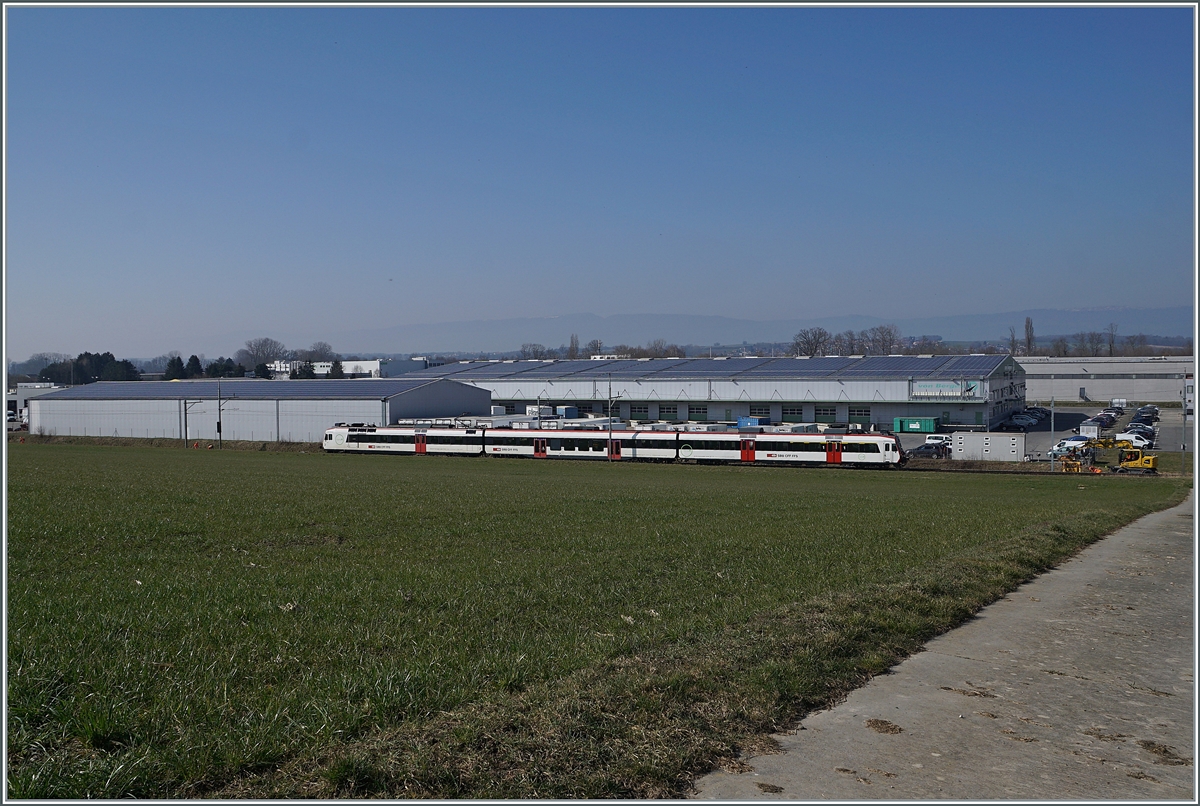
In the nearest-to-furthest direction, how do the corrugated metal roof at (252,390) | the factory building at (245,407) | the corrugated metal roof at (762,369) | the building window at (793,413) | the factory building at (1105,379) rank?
the factory building at (245,407)
the corrugated metal roof at (252,390)
the corrugated metal roof at (762,369)
the building window at (793,413)
the factory building at (1105,379)

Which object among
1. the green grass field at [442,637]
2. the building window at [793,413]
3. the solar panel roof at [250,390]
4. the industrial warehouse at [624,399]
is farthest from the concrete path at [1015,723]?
the building window at [793,413]

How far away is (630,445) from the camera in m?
63.1

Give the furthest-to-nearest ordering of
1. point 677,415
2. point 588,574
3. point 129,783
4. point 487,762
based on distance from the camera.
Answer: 1. point 677,415
2. point 588,574
3. point 487,762
4. point 129,783

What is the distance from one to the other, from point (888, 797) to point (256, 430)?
82.0m

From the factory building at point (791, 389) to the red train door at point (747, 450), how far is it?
73.1ft

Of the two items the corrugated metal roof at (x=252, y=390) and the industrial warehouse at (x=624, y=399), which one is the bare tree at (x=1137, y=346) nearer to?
the industrial warehouse at (x=624, y=399)

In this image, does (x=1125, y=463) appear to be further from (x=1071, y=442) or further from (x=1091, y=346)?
(x=1091, y=346)

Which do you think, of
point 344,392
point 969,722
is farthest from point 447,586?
point 344,392

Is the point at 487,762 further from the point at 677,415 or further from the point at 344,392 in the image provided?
the point at 677,415

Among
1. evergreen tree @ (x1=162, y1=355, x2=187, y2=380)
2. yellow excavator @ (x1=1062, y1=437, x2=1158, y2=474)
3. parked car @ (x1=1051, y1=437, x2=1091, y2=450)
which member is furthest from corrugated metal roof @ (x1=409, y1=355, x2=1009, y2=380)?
evergreen tree @ (x1=162, y1=355, x2=187, y2=380)

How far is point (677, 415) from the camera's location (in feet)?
307

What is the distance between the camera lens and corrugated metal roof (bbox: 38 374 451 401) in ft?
266

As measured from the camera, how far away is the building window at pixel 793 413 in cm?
8788

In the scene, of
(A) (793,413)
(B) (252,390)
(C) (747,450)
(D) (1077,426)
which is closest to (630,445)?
(C) (747,450)
